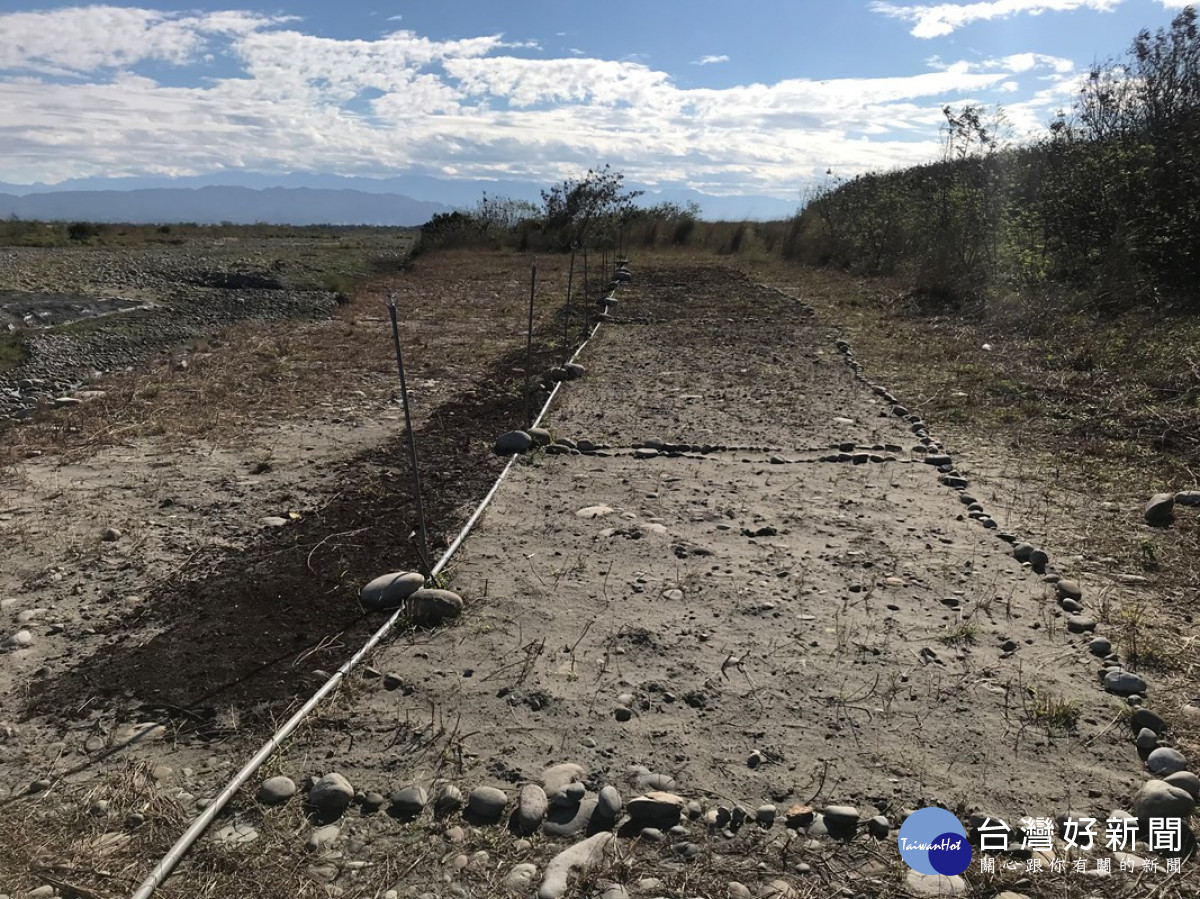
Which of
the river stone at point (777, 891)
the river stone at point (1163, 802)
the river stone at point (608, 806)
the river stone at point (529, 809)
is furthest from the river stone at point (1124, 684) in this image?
the river stone at point (529, 809)

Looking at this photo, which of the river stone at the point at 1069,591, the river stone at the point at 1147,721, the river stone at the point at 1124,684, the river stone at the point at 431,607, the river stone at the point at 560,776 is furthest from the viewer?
the river stone at the point at 1069,591

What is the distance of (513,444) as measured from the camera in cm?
579

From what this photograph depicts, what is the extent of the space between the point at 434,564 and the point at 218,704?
4.11ft

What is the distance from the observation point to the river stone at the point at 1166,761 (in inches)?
98.1

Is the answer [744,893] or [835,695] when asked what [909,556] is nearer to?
[835,695]

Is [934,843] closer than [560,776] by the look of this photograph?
Yes

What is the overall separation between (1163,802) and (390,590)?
9.12 feet

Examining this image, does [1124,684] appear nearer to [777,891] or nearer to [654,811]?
[777,891]

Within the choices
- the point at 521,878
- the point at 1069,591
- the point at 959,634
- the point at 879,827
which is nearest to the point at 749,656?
the point at 959,634

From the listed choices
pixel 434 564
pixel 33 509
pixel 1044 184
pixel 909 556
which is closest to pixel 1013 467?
pixel 909 556

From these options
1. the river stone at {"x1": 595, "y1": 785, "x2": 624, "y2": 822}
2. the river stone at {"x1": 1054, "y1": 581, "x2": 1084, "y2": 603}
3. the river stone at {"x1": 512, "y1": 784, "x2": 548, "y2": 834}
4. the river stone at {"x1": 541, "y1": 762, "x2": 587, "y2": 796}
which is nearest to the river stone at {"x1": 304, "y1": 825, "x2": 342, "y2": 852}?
the river stone at {"x1": 512, "y1": 784, "x2": 548, "y2": 834}

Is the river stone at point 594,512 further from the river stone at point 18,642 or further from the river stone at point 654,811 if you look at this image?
the river stone at point 18,642

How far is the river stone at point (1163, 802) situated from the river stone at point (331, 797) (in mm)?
2185

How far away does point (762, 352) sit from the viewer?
9555mm
